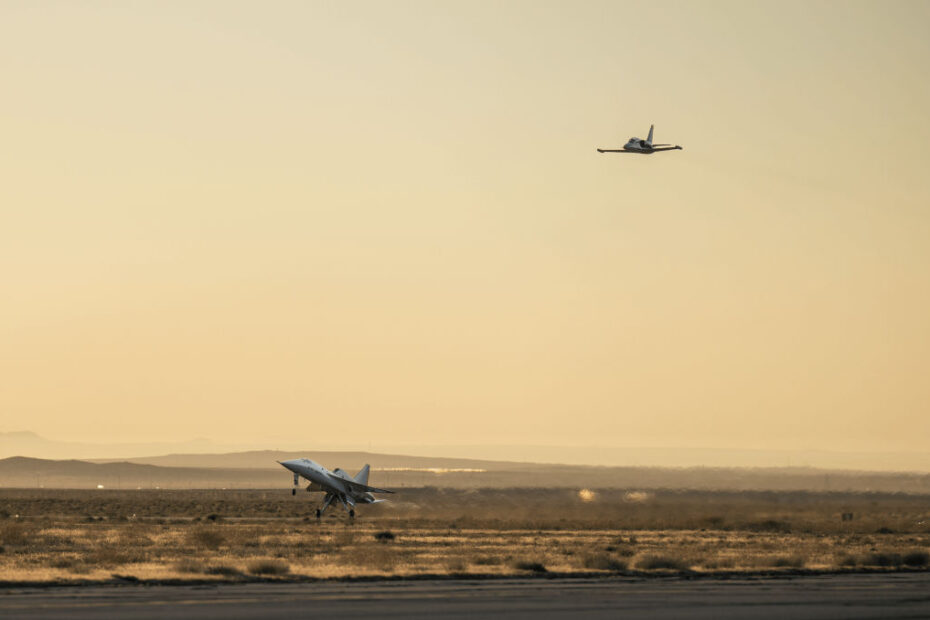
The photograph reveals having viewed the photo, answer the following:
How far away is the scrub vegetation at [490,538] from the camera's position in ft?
152

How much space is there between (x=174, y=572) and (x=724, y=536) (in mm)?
41051

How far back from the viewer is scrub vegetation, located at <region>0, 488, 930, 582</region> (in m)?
46.4

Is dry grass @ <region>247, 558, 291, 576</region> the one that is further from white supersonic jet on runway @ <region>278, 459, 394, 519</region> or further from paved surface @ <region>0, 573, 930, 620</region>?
white supersonic jet on runway @ <region>278, 459, 394, 519</region>

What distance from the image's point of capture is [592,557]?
4969cm

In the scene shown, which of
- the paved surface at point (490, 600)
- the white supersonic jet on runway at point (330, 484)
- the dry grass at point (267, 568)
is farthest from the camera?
the white supersonic jet on runway at point (330, 484)

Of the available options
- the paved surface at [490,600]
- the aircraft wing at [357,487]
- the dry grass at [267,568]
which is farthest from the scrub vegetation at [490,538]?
the paved surface at [490,600]

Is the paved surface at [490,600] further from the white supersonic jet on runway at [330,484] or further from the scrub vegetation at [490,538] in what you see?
the white supersonic jet on runway at [330,484]

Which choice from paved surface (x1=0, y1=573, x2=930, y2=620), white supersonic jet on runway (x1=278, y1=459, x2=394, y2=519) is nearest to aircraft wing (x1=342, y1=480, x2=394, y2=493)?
white supersonic jet on runway (x1=278, y1=459, x2=394, y2=519)

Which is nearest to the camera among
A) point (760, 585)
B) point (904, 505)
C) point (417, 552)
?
point (760, 585)

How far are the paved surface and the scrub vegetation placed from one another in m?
4.42

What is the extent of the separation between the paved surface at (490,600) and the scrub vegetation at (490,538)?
174 inches

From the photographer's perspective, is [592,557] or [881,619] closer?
[881,619]

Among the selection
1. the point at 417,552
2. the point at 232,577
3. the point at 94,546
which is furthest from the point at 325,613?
the point at 94,546

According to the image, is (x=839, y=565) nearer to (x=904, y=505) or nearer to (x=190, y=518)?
(x=190, y=518)
